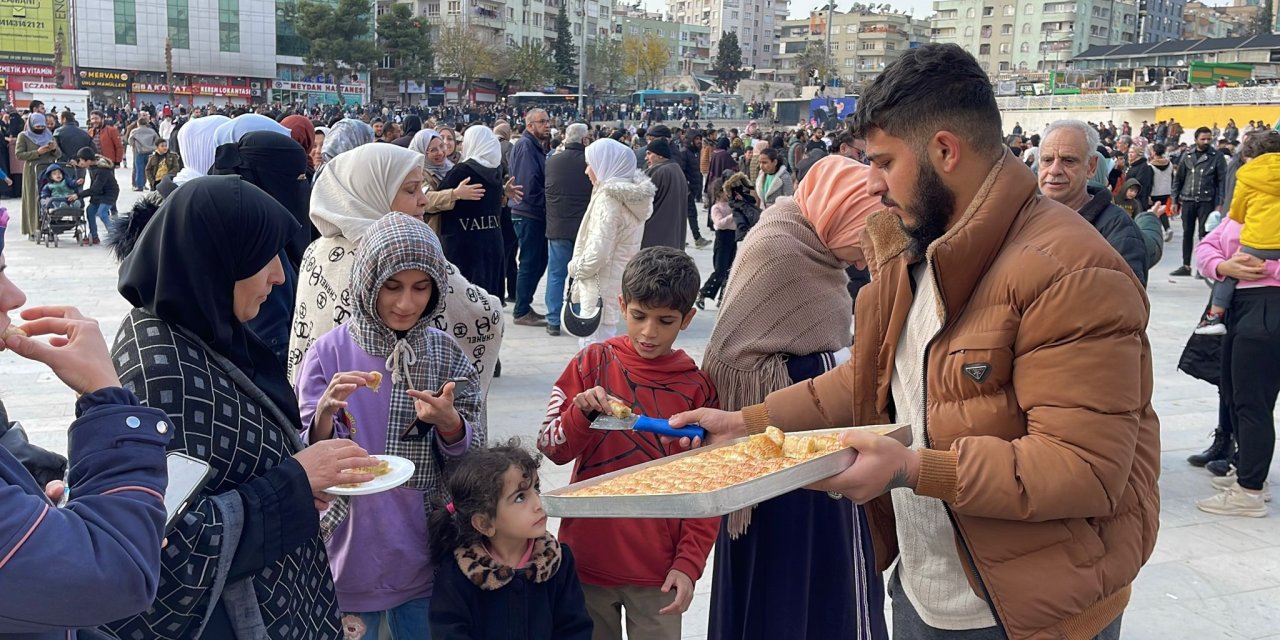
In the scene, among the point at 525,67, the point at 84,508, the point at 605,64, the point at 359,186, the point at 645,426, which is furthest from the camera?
the point at 605,64

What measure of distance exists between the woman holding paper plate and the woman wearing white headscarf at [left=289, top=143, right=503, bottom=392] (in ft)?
0.52

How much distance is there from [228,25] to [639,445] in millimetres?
79886

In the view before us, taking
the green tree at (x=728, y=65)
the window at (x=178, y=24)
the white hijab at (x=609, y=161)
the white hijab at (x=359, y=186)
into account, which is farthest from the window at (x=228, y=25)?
the white hijab at (x=359, y=186)

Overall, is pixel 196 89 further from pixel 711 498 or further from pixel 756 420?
pixel 711 498

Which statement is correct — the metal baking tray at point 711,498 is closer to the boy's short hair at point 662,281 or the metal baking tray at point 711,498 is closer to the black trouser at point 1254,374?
the boy's short hair at point 662,281

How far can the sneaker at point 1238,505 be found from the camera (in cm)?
517

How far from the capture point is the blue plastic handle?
8.09ft

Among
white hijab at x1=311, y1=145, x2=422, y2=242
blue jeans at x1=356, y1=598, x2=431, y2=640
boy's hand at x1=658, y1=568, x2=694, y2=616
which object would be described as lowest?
blue jeans at x1=356, y1=598, x2=431, y2=640

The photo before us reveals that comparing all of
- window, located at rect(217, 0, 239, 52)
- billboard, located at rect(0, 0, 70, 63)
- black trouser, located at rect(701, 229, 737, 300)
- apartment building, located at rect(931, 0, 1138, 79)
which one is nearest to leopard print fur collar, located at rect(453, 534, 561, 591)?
black trouser, located at rect(701, 229, 737, 300)

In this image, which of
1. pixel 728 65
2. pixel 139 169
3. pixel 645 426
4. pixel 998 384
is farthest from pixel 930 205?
pixel 728 65

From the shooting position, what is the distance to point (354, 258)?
308 centimetres

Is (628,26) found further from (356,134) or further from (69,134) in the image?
(356,134)

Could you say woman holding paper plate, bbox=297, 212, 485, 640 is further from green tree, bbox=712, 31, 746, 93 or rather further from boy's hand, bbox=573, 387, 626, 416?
green tree, bbox=712, 31, 746, 93

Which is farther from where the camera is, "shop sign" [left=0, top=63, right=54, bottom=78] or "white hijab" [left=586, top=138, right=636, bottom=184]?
"shop sign" [left=0, top=63, right=54, bottom=78]
